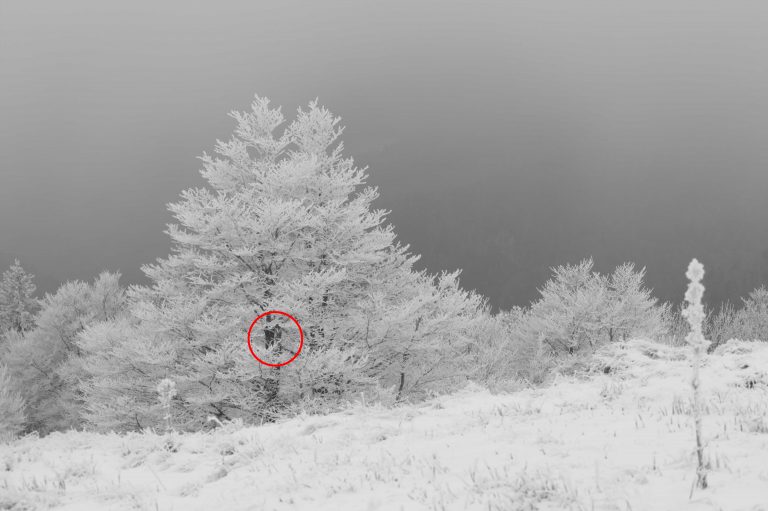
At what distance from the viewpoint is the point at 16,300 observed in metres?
41.0

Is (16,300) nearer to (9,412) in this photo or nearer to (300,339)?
(9,412)

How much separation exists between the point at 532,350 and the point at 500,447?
97.5 ft

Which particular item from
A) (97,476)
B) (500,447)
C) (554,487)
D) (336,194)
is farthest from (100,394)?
(554,487)

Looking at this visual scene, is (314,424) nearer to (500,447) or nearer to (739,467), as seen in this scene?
(500,447)

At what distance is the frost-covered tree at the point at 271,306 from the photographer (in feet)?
42.5

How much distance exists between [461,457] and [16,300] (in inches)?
1919

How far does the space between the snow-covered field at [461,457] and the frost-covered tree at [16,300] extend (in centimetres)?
4052

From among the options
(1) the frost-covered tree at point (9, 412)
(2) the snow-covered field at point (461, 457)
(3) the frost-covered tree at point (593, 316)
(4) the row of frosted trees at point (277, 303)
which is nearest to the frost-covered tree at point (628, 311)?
(3) the frost-covered tree at point (593, 316)

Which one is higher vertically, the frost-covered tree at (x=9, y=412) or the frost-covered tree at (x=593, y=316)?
the frost-covered tree at (x=593, y=316)

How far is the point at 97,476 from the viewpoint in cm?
595

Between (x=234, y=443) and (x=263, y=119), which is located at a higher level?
(x=263, y=119)

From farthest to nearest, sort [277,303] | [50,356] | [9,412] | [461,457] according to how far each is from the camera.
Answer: [50,356] < [9,412] < [277,303] < [461,457]

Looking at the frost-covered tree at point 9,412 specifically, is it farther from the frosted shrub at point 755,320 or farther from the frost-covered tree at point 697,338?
the frosted shrub at point 755,320

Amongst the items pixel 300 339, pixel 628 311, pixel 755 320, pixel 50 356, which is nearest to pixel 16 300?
pixel 50 356
